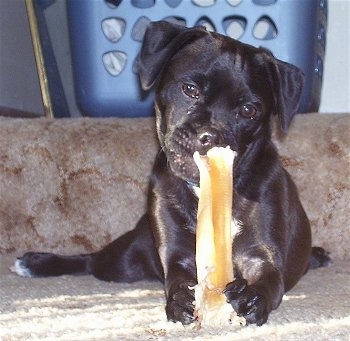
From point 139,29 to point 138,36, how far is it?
1.2 inches

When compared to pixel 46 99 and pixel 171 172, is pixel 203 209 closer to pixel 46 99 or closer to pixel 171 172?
pixel 171 172

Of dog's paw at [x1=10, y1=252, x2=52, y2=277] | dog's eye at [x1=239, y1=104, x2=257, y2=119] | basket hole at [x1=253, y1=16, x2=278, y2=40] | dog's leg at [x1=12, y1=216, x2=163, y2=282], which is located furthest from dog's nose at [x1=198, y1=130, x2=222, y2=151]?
basket hole at [x1=253, y1=16, x2=278, y2=40]

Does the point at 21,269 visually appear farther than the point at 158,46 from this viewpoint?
Yes

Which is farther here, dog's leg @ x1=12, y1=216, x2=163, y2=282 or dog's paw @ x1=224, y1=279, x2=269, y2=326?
dog's leg @ x1=12, y1=216, x2=163, y2=282

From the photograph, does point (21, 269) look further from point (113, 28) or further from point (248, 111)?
point (113, 28)

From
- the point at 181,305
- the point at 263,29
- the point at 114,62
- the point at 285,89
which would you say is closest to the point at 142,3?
the point at 114,62

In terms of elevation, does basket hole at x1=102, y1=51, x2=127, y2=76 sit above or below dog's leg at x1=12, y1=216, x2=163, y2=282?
above

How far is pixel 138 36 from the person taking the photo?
3.03 metres

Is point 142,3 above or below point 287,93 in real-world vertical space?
above

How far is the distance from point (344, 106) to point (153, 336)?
7.57ft

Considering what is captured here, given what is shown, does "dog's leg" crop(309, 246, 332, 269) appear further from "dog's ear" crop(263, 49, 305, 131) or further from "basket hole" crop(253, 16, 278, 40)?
"basket hole" crop(253, 16, 278, 40)

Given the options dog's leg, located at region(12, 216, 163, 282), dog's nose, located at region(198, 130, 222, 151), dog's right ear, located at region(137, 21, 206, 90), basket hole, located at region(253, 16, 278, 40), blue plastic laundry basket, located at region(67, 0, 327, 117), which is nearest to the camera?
dog's nose, located at region(198, 130, 222, 151)

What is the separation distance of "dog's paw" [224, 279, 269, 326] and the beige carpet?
0.03 meters

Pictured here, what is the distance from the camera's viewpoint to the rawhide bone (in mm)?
1691
